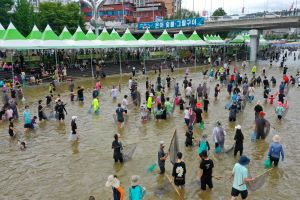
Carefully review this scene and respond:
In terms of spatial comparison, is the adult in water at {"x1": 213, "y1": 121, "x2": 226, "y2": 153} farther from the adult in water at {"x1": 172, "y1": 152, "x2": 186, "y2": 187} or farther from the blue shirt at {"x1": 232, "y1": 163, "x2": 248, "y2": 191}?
the blue shirt at {"x1": 232, "y1": 163, "x2": 248, "y2": 191}

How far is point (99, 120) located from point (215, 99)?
366 inches

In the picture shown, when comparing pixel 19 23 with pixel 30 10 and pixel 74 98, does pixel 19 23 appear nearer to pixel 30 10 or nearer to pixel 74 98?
pixel 30 10

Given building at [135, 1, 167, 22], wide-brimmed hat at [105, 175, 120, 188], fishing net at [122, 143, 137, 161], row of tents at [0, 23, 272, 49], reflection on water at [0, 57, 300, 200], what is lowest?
reflection on water at [0, 57, 300, 200]

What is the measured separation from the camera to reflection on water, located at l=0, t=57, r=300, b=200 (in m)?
9.61

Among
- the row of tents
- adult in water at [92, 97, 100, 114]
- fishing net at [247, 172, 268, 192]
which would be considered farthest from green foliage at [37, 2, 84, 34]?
fishing net at [247, 172, 268, 192]

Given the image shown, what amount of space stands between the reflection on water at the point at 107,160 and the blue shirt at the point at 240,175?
1.38 metres

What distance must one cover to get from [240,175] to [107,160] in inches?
Result: 225

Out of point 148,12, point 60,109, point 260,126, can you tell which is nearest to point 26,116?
point 60,109

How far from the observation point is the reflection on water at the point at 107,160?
961 centimetres

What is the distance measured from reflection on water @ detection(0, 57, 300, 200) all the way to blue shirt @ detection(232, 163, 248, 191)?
1.38 m

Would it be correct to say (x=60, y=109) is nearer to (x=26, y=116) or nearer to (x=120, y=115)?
(x=26, y=116)

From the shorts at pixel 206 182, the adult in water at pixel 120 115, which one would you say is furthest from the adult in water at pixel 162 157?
the adult in water at pixel 120 115

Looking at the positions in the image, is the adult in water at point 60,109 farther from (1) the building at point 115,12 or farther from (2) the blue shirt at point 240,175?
(1) the building at point 115,12

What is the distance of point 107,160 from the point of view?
12.0 metres
